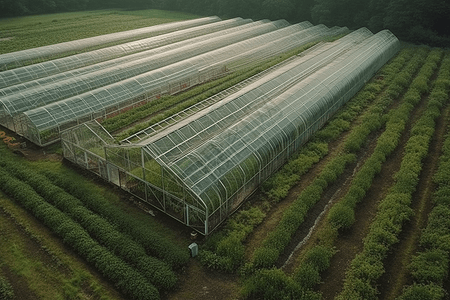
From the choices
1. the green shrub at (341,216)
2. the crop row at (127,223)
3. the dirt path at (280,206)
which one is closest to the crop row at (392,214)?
the green shrub at (341,216)

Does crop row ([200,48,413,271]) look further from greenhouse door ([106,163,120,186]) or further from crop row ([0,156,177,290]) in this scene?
greenhouse door ([106,163,120,186])

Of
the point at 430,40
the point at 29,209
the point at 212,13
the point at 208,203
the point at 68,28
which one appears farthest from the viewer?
the point at 212,13

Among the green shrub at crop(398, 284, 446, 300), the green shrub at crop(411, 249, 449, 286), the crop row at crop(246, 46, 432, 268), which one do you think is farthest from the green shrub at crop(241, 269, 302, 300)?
the green shrub at crop(411, 249, 449, 286)

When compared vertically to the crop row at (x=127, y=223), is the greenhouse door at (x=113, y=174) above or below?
above

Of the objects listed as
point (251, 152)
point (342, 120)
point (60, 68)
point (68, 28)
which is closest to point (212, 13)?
point (68, 28)

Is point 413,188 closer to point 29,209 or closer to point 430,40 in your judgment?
point 29,209

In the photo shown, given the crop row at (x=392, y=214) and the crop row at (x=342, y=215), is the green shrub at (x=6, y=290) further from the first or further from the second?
the crop row at (x=392, y=214)
